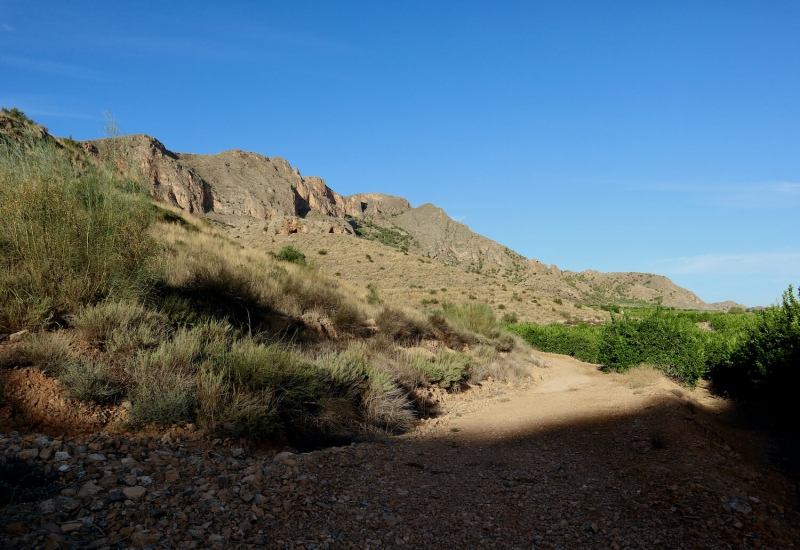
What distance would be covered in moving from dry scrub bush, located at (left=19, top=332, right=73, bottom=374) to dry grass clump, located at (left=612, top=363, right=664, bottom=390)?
12.7 metres

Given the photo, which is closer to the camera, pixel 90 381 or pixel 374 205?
pixel 90 381

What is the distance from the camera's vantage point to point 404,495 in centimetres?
503

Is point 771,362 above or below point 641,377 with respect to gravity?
above

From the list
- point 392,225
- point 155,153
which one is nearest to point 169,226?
point 155,153

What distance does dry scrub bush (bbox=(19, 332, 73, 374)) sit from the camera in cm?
534

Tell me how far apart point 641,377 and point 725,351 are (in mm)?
2264

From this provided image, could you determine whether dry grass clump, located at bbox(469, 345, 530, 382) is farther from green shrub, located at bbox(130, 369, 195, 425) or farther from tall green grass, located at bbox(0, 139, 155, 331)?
tall green grass, located at bbox(0, 139, 155, 331)

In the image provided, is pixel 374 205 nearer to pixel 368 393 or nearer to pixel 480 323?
pixel 480 323

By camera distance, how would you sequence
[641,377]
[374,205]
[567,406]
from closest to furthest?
[567,406]
[641,377]
[374,205]

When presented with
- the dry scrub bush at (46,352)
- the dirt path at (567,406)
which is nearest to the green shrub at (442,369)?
the dirt path at (567,406)

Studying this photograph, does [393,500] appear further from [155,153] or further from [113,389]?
[155,153]

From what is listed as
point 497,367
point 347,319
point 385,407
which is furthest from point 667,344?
point 385,407

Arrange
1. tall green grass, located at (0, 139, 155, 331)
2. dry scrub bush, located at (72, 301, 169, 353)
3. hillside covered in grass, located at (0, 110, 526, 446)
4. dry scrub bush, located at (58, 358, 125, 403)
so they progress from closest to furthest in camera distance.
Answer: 1. dry scrub bush, located at (58, 358, 125, 403)
2. hillside covered in grass, located at (0, 110, 526, 446)
3. dry scrub bush, located at (72, 301, 169, 353)
4. tall green grass, located at (0, 139, 155, 331)

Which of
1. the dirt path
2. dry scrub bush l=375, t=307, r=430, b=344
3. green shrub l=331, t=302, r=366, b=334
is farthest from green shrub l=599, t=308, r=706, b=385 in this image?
green shrub l=331, t=302, r=366, b=334
